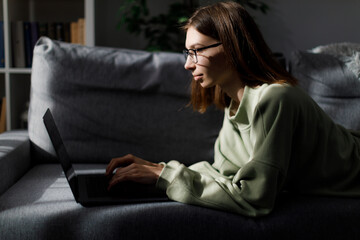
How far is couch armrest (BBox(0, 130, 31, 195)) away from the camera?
1217 mm

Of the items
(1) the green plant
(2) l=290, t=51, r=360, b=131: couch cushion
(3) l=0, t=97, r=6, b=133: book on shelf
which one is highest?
(1) the green plant

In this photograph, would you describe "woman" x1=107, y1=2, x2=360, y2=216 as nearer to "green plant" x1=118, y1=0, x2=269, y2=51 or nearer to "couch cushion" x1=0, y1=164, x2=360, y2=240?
"couch cushion" x1=0, y1=164, x2=360, y2=240

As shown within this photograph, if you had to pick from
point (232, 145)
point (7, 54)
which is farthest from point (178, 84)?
point (7, 54)

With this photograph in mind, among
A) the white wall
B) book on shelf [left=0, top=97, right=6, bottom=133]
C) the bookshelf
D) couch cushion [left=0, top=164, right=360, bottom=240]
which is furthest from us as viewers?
the white wall

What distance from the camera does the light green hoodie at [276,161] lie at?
100 centimetres

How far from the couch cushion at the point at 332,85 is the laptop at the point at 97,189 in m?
0.80

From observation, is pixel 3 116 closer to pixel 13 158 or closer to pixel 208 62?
pixel 13 158

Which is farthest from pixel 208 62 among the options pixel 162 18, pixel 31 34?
pixel 31 34

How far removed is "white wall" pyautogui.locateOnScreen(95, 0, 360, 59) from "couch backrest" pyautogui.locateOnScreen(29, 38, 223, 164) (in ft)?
3.00

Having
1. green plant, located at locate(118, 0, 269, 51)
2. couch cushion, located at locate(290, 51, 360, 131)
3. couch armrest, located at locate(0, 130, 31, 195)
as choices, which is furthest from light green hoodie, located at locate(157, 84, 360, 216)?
green plant, located at locate(118, 0, 269, 51)

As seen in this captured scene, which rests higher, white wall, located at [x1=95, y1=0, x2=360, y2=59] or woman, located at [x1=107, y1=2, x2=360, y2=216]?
white wall, located at [x1=95, y1=0, x2=360, y2=59]

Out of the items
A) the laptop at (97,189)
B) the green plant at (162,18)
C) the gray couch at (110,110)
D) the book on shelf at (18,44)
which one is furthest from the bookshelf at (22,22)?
the laptop at (97,189)

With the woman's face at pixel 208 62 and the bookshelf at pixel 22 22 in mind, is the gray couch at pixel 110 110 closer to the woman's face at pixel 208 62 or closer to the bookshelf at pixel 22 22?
the woman's face at pixel 208 62

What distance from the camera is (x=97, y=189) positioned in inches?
44.6
